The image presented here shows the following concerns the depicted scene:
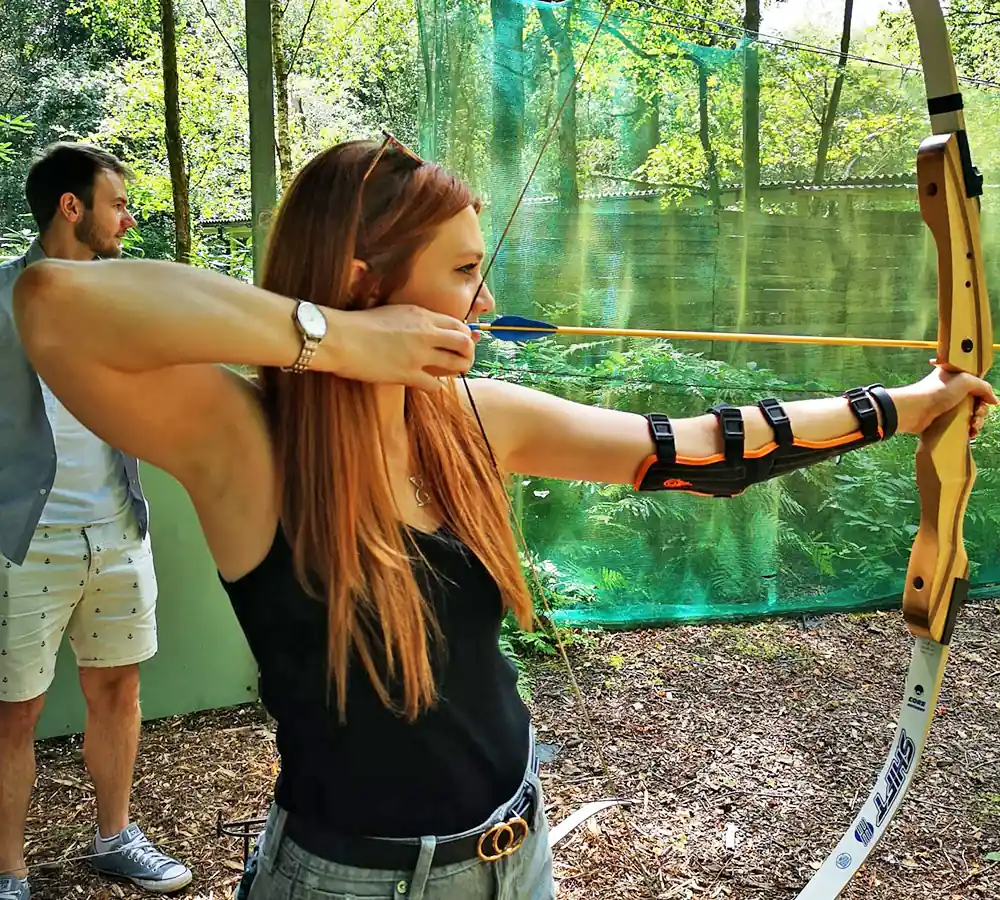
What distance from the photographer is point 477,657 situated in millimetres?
799

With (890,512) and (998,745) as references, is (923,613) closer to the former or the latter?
(998,745)

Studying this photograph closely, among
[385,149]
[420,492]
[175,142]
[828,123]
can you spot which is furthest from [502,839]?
[175,142]

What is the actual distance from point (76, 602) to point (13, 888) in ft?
1.94

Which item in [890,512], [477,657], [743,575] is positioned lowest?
[743,575]

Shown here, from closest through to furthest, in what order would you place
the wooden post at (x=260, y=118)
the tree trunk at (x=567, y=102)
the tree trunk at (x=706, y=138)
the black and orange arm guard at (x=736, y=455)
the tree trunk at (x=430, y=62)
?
1. the black and orange arm guard at (x=736, y=455)
2. the wooden post at (x=260, y=118)
3. the tree trunk at (x=430, y=62)
4. the tree trunk at (x=567, y=102)
5. the tree trunk at (x=706, y=138)

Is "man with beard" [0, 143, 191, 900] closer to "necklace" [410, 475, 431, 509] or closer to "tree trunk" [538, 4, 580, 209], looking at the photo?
"necklace" [410, 475, 431, 509]

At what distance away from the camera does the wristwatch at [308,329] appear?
0.68 metres

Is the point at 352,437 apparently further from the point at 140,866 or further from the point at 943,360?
the point at 140,866

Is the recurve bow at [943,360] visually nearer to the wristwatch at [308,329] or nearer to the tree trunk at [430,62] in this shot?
the wristwatch at [308,329]

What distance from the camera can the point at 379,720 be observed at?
0.75 metres

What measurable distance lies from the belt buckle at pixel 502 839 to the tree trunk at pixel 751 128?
264 cm

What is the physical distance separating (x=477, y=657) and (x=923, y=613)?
37.9 inches

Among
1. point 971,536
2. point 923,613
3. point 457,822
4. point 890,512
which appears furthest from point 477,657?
point 971,536

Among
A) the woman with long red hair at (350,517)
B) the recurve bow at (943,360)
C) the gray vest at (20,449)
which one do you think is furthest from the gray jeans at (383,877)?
the gray vest at (20,449)
